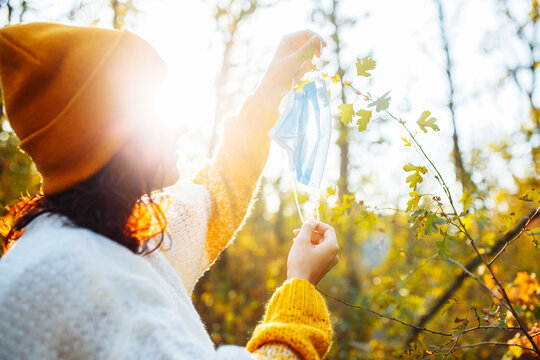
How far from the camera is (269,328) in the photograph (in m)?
1.04

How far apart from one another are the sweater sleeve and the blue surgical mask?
0.10 m

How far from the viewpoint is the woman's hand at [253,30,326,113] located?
5.63 ft

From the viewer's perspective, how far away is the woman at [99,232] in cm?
85

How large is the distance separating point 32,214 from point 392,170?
11.9 meters

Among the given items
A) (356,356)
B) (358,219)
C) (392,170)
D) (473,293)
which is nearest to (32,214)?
(358,219)

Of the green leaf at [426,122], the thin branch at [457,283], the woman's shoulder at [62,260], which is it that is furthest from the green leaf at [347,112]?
the thin branch at [457,283]

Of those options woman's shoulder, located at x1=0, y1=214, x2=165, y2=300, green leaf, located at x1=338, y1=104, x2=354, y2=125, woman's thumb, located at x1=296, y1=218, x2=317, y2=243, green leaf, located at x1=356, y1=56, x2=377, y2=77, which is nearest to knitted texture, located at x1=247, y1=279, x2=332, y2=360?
woman's thumb, located at x1=296, y1=218, x2=317, y2=243

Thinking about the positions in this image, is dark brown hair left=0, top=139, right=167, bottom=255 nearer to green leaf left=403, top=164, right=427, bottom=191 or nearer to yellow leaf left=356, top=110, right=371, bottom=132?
yellow leaf left=356, top=110, right=371, bottom=132

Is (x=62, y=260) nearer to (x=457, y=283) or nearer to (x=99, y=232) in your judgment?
(x=99, y=232)

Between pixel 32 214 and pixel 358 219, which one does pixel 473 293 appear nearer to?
pixel 358 219

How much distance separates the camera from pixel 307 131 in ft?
6.11

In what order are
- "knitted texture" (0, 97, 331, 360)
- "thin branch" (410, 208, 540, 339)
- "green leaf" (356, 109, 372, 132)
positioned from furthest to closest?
1. "thin branch" (410, 208, 540, 339)
2. "green leaf" (356, 109, 372, 132)
3. "knitted texture" (0, 97, 331, 360)

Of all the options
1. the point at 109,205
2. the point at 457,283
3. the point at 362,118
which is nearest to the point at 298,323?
the point at 109,205

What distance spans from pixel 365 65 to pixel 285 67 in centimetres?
49
